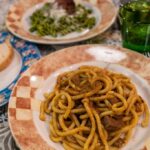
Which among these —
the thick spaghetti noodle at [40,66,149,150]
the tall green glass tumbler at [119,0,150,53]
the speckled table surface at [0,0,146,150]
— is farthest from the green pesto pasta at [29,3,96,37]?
the thick spaghetti noodle at [40,66,149,150]

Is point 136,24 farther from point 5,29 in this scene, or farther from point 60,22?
point 5,29

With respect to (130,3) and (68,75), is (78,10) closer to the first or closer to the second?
(130,3)

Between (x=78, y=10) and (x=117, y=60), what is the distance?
0.48 metres

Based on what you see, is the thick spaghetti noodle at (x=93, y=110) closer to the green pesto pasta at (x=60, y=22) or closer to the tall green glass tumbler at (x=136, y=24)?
the tall green glass tumbler at (x=136, y=24)

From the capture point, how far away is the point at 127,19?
118cm

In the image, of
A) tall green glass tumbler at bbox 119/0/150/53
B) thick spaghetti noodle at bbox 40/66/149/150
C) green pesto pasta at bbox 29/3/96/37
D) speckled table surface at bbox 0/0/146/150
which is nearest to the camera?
thick spaghetti noodle at bbox 40/66/149/150

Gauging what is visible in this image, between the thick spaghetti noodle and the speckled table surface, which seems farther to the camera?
the speckled table surface

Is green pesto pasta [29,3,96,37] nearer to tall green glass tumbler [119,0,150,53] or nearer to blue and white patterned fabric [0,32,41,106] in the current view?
blue and white patterned fabric [0,32,41,106]

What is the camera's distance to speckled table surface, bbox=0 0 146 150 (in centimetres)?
98

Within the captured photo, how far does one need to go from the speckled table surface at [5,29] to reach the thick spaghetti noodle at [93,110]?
151 millimetres

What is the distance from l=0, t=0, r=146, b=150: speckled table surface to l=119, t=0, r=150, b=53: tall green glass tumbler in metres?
0.12

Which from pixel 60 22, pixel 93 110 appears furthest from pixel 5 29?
pixel 93 110

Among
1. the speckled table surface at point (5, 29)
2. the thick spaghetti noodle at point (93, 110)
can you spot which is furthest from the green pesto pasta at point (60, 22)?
the thick spaghetti noodle at point (93, 110)

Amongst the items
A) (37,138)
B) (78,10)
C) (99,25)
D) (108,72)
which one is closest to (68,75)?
(108,72)
